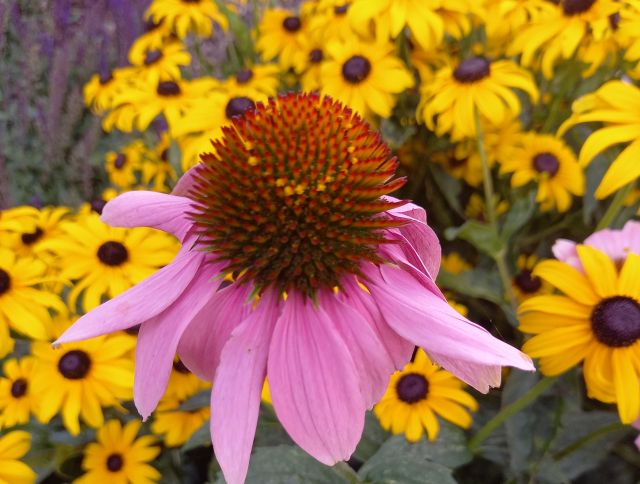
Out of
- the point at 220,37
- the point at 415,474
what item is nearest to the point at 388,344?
the point at 415,474

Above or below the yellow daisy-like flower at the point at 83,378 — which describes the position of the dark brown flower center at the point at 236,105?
above

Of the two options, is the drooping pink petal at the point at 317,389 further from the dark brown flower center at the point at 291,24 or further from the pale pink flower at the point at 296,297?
the dark brown flower center at the point at 291,24

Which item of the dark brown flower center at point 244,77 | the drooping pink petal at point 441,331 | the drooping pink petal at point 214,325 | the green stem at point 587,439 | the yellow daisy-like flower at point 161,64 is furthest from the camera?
the yellow daisy-like flower at point 161,64

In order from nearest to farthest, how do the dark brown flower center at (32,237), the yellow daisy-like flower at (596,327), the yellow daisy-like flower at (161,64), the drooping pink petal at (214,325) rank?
the drooping pink petal at (214,325)
the yellow daisy-like flower at (596,327)
the dark brown flower center at (32,237)
the yellow daisy-like flower at (161,64)

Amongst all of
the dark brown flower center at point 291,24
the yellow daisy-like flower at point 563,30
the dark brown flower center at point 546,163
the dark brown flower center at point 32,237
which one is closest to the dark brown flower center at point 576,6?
the yellow daisy-like flower at point 563,30

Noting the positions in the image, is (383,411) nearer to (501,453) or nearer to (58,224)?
(501,453)

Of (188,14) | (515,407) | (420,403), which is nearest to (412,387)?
(420,403)

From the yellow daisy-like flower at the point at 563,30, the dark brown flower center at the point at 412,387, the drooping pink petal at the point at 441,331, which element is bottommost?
the dark brown flower center at the point at 412,387
